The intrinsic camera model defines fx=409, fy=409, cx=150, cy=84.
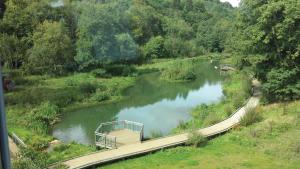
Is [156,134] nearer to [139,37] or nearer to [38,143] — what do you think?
[38,143]

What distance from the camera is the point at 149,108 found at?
30.7 metres

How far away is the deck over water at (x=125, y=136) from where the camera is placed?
18.8 metres

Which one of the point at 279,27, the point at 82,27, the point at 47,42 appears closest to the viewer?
the point at 279,27

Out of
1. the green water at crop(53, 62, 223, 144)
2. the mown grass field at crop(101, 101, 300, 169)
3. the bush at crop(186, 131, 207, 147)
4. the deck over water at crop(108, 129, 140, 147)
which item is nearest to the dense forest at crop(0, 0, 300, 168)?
the green water at crop(53, 62, 223, 144)

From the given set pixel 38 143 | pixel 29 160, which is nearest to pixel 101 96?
pixel 38 143

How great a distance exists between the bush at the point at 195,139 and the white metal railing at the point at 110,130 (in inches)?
93.8

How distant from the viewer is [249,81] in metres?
30.1

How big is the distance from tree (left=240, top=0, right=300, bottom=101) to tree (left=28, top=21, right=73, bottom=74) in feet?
65.6

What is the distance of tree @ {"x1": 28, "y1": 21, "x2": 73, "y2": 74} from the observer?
126 feet

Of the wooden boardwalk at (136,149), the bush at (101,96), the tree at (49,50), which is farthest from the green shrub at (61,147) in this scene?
the tree at (49,50)

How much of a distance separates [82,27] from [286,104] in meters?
25.2

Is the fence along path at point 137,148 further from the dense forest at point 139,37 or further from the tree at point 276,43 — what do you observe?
the dense forest at point 139,37

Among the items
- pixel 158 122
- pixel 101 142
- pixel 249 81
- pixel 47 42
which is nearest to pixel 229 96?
pixel 249 81

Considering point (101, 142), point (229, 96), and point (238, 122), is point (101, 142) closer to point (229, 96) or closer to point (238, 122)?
point (238, 122)
